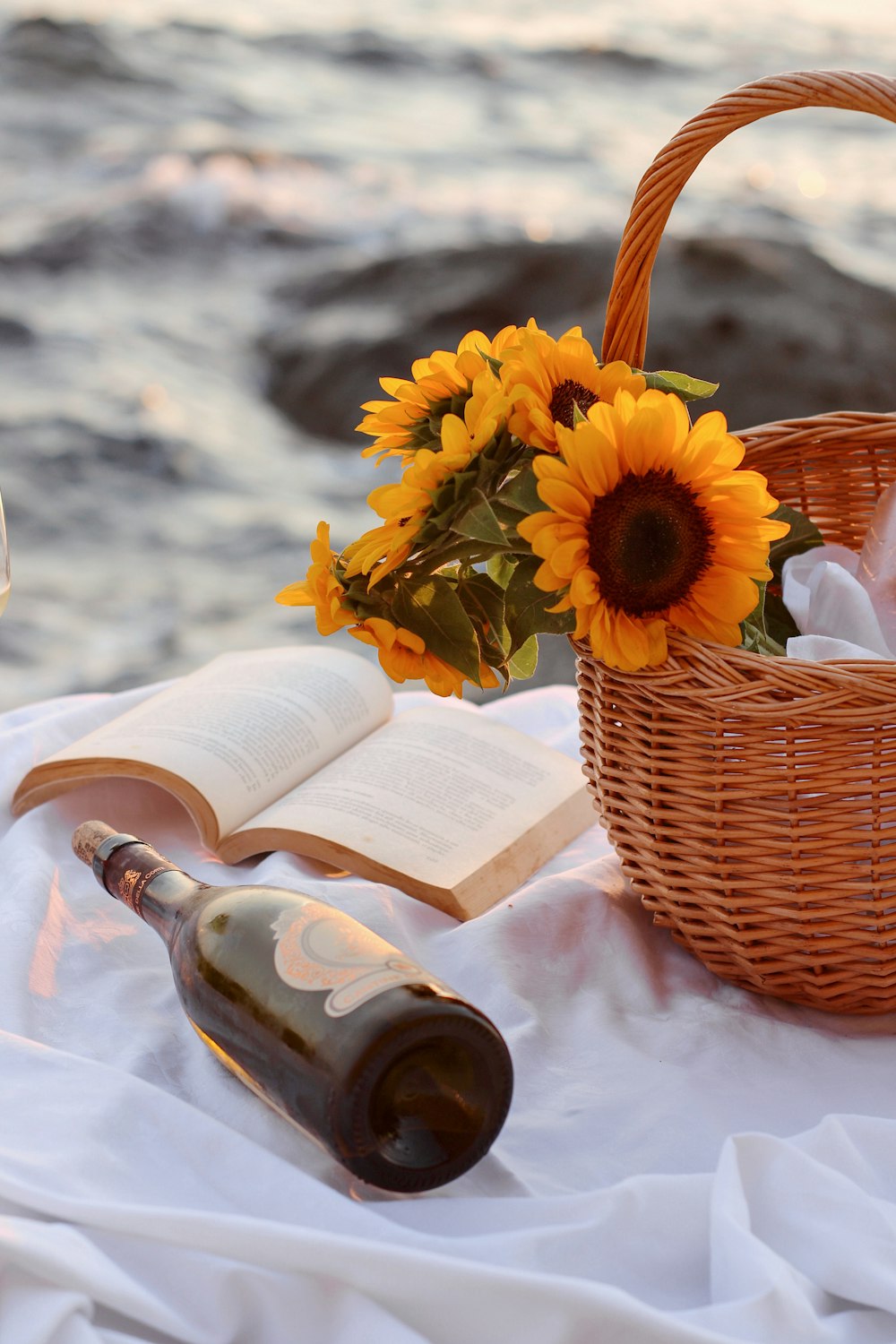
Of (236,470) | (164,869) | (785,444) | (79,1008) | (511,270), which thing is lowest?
(236,470)

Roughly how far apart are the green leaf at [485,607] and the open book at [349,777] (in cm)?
22

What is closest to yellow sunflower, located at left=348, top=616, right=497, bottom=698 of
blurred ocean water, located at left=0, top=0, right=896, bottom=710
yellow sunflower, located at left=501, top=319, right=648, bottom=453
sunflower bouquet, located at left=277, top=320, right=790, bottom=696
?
sunflower bouquet, located at left=277, top=320, right=790, bottom=696

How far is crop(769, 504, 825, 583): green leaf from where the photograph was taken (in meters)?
0.86

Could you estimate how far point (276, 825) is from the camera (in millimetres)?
875

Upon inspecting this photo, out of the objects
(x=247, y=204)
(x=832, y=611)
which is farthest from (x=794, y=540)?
(x=247, y=204)

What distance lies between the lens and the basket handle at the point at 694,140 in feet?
2.40

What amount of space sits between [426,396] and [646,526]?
136mm

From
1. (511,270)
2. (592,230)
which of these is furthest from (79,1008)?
(592,230)

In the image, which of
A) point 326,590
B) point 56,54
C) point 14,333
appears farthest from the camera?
point 56,54

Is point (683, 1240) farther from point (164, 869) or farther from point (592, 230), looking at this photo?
point (592, 230)

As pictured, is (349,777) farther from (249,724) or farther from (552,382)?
(552,382)

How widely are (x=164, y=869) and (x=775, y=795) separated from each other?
326 millimetres

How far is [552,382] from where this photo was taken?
65 cm

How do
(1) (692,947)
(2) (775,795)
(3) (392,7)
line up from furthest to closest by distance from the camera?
(3) (392,7)
(1) (692,947)
(2) (775,795)
